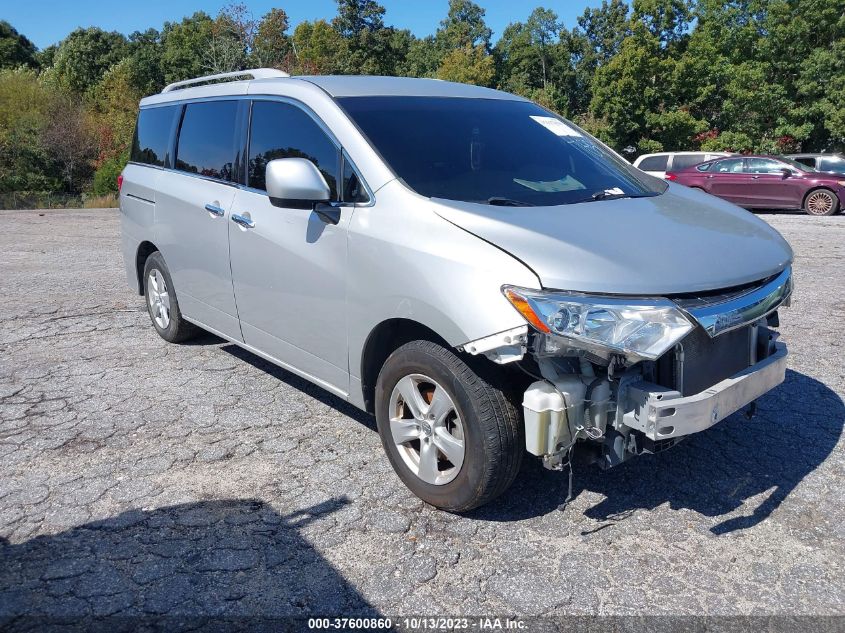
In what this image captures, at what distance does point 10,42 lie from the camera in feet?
258

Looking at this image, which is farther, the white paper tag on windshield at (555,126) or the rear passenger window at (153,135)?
the rear passenger window at (153,135)

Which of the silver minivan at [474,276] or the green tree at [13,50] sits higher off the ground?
the green tree at [13,50]

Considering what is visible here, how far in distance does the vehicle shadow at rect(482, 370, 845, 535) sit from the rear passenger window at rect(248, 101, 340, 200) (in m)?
1.82

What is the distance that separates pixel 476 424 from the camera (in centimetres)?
305

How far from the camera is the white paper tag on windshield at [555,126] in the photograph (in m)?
4.46

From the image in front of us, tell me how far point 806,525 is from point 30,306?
732cm

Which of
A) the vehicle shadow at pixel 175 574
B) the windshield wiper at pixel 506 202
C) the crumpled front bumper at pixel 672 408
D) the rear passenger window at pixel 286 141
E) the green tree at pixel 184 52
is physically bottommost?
the vehicle shadow at pixel 175 574

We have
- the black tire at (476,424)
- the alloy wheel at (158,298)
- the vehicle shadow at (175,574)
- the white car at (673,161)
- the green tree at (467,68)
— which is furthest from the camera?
the green tree at (467,68)

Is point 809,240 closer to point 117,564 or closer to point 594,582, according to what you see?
point 594,582

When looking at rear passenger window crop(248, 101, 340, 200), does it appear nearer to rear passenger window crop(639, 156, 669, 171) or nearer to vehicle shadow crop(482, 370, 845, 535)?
vehicle shadow crop(482, 370, 845, 535)

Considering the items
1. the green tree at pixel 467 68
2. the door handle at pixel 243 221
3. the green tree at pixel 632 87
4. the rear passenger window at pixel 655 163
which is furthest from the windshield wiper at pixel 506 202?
the green tree at pixel 467 68

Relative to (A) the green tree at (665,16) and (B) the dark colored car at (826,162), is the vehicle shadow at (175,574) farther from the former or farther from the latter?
(A) the green tree at (665,16)

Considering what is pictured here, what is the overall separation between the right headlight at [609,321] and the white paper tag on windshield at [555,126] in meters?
1.94

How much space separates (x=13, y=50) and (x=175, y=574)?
303 ft
